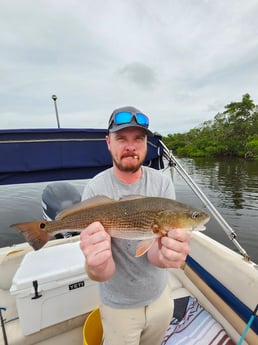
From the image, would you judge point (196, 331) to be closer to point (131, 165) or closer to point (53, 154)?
point (131, 165)

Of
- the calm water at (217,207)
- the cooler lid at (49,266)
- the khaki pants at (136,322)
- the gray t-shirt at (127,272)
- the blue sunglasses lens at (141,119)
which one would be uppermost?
the blue sunglasses lens at (141,119)

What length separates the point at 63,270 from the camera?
2.60 metres

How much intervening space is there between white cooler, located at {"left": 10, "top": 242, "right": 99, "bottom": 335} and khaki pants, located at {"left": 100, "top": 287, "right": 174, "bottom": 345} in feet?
2.55

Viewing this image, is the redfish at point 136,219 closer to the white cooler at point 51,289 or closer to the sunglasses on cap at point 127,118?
the sunglasses on cap at point 127,118

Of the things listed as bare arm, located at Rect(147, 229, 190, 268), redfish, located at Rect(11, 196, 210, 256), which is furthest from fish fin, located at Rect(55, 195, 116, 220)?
bare arm, located at Rect(147, 229, 190, 268)

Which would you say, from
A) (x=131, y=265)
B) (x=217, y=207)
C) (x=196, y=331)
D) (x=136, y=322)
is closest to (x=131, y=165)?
(x=131, y=265)

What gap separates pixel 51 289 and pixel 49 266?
0.26 meters

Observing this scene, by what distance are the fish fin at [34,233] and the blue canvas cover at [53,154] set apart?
2.02m

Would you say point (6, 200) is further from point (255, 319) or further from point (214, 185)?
point (214, 185)

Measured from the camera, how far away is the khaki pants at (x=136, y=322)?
1929 mm

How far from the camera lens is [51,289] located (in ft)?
8.30

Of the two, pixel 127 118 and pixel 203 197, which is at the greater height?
pixel 127 118

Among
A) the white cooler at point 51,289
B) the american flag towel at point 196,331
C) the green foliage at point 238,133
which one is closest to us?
the white cooler at point 51,289

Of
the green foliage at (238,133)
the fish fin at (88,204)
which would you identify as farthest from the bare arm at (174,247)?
the green foliage at (238,133)
